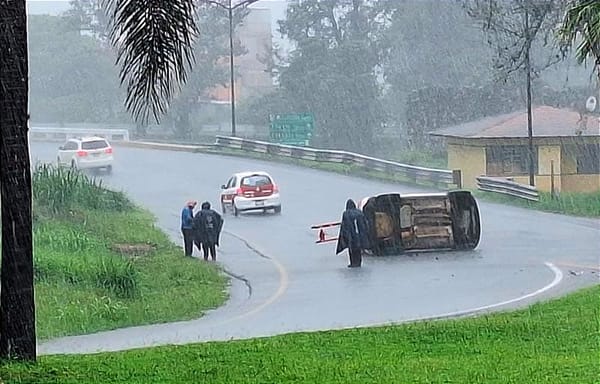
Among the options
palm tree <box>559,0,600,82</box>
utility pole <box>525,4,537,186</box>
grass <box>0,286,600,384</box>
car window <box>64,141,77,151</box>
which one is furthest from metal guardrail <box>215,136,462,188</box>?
palm tree <box>559,0,600,82</box>

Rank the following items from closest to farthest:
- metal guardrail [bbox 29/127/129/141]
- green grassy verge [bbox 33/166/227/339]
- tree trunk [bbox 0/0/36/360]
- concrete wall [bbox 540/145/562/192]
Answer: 1. tree trunk [bbox 0/0/36/360]
2. green grassy verge [bbox 33/166/227/339]
3. metal guardrail [bbox 29/127/129/141]
4. concrete wall [bbox 540/145/562/192]

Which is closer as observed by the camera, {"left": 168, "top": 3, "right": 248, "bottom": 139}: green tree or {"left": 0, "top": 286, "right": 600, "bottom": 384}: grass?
{"left": 0, "top": 286, "right": 600, "bottom": 384}: grass

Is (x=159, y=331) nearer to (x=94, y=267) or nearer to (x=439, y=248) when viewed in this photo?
(x=94, y=267)

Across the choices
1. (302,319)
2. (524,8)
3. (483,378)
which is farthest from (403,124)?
(483,378)

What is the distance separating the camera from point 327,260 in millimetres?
6051

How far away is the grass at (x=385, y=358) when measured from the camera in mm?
3754

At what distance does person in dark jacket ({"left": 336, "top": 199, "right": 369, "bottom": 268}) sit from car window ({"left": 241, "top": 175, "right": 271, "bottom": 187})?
47cm

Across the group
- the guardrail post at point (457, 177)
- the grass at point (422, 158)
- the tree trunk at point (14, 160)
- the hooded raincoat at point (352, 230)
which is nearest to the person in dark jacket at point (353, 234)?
the hooded raincoat at point (352, 230)

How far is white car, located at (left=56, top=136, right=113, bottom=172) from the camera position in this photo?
579 centimetres

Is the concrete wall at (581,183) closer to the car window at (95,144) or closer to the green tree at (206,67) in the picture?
the green tree at (206,67)

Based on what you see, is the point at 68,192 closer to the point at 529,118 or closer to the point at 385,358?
the point at 385,358

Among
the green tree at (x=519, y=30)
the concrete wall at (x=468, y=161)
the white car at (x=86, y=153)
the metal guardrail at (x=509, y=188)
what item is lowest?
the metal guardrail at (x=509, y=188)

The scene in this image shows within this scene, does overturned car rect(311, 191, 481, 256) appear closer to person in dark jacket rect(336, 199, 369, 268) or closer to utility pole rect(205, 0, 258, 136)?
person in dark jacket rect(336, 199, 369, 268)

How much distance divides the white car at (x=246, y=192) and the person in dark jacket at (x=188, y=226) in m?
0.20
